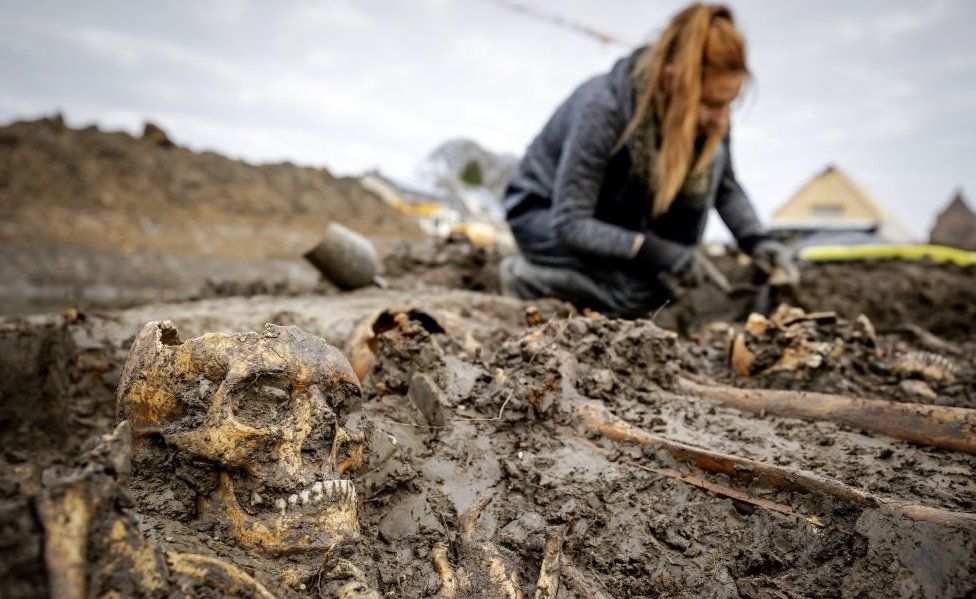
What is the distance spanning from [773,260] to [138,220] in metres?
10.8

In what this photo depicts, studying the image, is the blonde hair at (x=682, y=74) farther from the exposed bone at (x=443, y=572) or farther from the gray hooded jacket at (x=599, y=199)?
the exposed bone at (x=443, y=572)

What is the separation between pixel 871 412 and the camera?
1.76m

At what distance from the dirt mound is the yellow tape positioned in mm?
5977

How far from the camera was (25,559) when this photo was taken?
82cm

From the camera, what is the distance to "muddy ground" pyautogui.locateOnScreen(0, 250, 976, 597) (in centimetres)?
119

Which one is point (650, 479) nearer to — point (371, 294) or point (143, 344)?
point (143, 344)

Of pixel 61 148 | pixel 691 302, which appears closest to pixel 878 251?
pixel 691 302

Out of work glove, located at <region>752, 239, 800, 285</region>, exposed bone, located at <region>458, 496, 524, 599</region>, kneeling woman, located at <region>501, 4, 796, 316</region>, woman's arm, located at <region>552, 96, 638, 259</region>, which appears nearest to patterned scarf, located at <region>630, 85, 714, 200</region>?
kneeling woman, located at <region>501, 4, 796, 316</region>

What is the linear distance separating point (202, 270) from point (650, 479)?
1012cm

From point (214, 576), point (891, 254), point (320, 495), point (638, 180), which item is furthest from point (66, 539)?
point (891, 254)

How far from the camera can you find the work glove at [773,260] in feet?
14.4

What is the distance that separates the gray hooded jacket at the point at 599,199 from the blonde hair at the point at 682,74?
0.49 ft

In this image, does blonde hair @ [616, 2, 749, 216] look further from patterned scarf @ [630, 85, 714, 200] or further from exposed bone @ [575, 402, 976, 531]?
exposed bone @ [575, 402, 976, 531]

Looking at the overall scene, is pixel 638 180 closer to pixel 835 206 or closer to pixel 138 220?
pixel 138 220
